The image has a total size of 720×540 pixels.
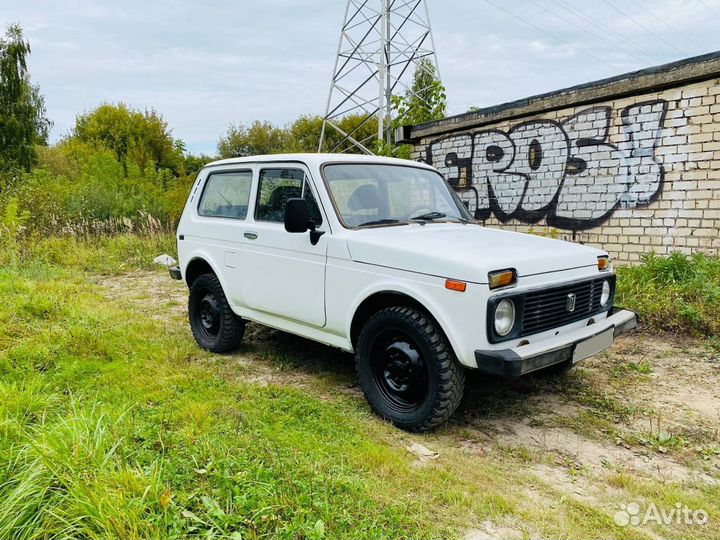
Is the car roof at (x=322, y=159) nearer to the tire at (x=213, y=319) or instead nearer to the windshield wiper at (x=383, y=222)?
the windshield wiper at (x=383, y=222)

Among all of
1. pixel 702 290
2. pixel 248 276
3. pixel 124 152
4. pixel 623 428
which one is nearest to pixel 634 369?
pixel 623 428

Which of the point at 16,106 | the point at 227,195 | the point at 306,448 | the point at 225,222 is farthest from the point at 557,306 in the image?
the point at 16,106

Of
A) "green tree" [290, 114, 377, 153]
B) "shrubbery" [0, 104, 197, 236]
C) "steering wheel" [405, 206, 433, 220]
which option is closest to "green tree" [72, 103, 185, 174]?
"green tree" [290, 114, 377, 153]

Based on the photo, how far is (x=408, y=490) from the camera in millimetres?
2783

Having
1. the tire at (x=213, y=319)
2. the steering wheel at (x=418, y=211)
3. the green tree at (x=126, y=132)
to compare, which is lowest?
the tire at (x=213, y=319)

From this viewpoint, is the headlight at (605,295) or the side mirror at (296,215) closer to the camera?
the side mirror at (296,215)

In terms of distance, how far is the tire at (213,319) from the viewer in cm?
508

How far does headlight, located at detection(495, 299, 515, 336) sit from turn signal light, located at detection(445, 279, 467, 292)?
24 cm

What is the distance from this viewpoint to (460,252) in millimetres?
3320

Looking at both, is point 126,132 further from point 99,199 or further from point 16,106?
point 99,199

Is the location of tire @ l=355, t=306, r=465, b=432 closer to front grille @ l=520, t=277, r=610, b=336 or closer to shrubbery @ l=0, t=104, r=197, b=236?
front grille @ l=520, t=277, r=610, b=336

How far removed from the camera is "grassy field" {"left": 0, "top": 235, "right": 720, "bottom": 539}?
2.37 metres

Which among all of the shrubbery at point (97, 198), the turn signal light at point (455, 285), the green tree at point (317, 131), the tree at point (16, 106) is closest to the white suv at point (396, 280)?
the turn signal light at point (455, 285)

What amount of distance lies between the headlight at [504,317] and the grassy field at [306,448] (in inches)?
31.9
